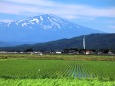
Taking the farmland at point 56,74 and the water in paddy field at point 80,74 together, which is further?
the water in paddy field at point 80,74

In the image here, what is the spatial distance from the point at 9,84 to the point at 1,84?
46 cm

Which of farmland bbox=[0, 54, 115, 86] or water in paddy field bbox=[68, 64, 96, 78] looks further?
water in paddy field bbox=[68, 64, 96, 78]

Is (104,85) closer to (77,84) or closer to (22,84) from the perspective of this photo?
(77,84)

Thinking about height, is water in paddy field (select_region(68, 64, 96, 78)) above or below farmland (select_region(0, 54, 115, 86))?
below

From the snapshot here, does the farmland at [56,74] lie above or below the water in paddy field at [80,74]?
above

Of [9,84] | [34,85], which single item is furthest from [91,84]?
[9,84]

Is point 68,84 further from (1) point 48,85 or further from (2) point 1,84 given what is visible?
(2) point 1,84

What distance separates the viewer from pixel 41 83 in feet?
61.1

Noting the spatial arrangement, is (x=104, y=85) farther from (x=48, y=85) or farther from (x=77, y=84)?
(x=48, y=85)

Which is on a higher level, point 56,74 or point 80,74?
point 56,74

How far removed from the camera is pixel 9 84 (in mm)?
18719

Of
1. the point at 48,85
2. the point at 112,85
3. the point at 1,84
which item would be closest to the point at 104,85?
the point at 112,85

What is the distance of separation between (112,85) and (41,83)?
414 centimetres

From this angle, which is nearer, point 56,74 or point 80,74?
point 56,74
